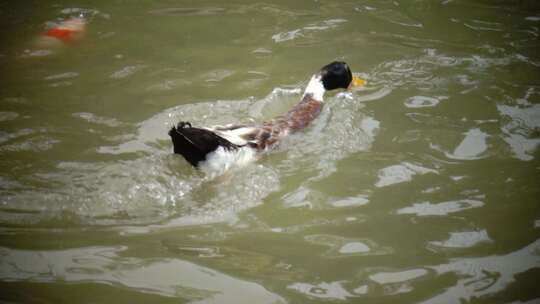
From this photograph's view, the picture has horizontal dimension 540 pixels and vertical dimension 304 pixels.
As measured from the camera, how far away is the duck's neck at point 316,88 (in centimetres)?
528

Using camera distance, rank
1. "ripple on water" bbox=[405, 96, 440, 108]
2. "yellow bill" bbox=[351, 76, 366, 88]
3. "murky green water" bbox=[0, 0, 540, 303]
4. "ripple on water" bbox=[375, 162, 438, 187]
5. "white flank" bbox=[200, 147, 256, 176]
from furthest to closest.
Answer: "yellow bill" bbox=[351, 76, 366, 88], "ripple on water" bbox=[405, 96, 440, 108], "ripple on water" bbox=[375, 162, 438, 187], "white flank" bbox=[200, 147, 256, 176], "murky green water" bbox=[0, 0, 540, 303]

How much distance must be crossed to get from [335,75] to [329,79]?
0.25 ft

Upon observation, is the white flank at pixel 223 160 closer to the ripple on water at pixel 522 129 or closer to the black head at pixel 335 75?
the black head at pixel 335 75

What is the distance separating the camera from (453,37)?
6.40 m

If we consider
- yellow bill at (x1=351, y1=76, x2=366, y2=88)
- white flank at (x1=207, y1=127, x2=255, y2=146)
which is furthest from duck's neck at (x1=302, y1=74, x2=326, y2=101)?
white flank at (x1=207, y1=127, x2=255, y2=146)

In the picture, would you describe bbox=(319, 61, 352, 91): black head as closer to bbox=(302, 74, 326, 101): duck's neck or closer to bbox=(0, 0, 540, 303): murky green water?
bbox=(302, 74, 326, 101): duck's neck

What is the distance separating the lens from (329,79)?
5.34m

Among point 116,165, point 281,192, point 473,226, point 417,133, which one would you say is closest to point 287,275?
point 281,192

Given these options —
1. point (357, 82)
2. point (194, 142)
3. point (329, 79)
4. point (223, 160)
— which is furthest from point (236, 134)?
point (357, 82)

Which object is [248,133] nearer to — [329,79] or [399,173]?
[399,173]

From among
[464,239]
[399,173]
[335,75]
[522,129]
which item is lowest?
[464,239]

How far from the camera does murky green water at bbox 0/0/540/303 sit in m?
2.99

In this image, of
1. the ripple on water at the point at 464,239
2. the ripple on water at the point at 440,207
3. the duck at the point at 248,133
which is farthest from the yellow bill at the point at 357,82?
the ripple on water at the point at 464,239

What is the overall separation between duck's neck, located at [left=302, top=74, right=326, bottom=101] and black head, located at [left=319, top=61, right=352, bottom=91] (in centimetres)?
5
